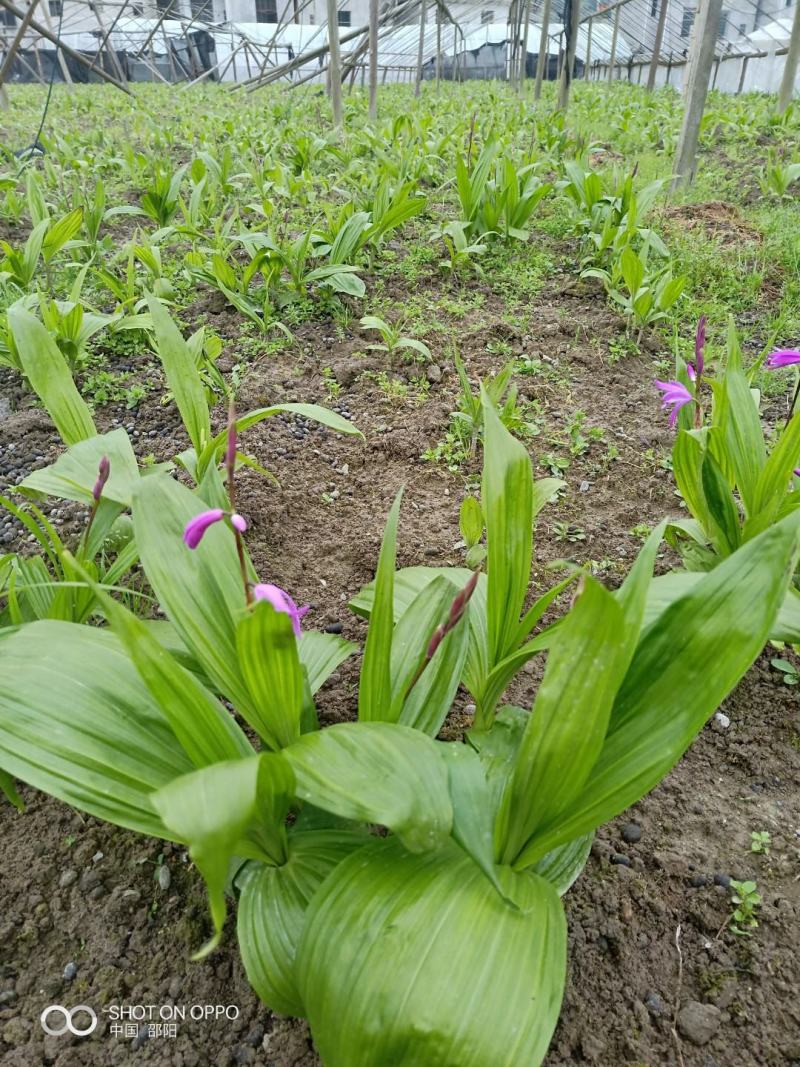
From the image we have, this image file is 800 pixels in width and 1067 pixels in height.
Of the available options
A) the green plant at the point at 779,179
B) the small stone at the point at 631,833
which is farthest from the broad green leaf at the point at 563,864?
the green plant at the point at 779,179

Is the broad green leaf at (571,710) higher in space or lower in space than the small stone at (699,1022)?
higher

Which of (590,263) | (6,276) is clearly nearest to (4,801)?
(6,276)

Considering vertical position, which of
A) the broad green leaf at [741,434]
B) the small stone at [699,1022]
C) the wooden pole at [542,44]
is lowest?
the small stone at [699,1022]

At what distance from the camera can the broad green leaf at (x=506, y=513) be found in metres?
1.26

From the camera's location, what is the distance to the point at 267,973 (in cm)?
100

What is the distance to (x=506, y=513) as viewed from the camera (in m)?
1.27

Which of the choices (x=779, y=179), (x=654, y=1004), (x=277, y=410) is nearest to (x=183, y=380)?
(x=277, y=410)

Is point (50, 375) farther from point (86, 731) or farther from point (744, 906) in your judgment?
point (744, 906)

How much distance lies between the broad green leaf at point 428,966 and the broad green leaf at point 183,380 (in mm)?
1240

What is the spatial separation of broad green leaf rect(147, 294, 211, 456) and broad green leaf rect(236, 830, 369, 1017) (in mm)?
1109

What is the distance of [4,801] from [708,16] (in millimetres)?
5578

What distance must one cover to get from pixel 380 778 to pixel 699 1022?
2.32 feet

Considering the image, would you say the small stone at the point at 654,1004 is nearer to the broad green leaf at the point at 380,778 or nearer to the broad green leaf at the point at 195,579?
the broad green leaf at the point at 380,778

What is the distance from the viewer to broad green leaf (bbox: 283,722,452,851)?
834mm
